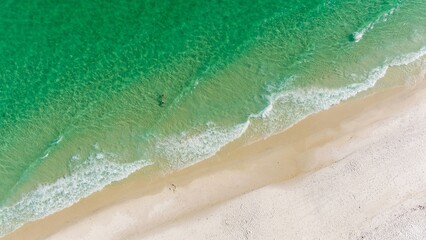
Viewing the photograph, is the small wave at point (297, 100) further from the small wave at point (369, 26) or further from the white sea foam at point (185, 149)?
the small wave at point (369, 26)

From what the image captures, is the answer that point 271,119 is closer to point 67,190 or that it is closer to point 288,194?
point 288,194

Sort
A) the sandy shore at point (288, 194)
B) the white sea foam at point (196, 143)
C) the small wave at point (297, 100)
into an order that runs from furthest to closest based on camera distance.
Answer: the small wave at point (297, 100) < the white sea foam at point (196, 143) < the sandy shore at point (288, 194)

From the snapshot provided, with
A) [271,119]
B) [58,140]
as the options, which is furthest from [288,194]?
[58,140]

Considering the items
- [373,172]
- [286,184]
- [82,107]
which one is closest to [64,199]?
[82,107]

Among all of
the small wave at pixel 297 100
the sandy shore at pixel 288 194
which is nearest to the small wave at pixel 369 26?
the small wave at pixel 297 100

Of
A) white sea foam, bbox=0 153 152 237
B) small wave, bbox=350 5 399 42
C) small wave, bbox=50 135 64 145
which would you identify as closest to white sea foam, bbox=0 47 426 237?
white sea foam, bbox=0 153 152 237

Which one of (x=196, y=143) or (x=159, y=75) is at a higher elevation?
(x=159, y=75)

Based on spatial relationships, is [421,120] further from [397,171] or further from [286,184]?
[286,184]

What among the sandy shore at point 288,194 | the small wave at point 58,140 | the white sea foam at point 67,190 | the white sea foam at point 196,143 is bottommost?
the sandy shore at point 288,194
